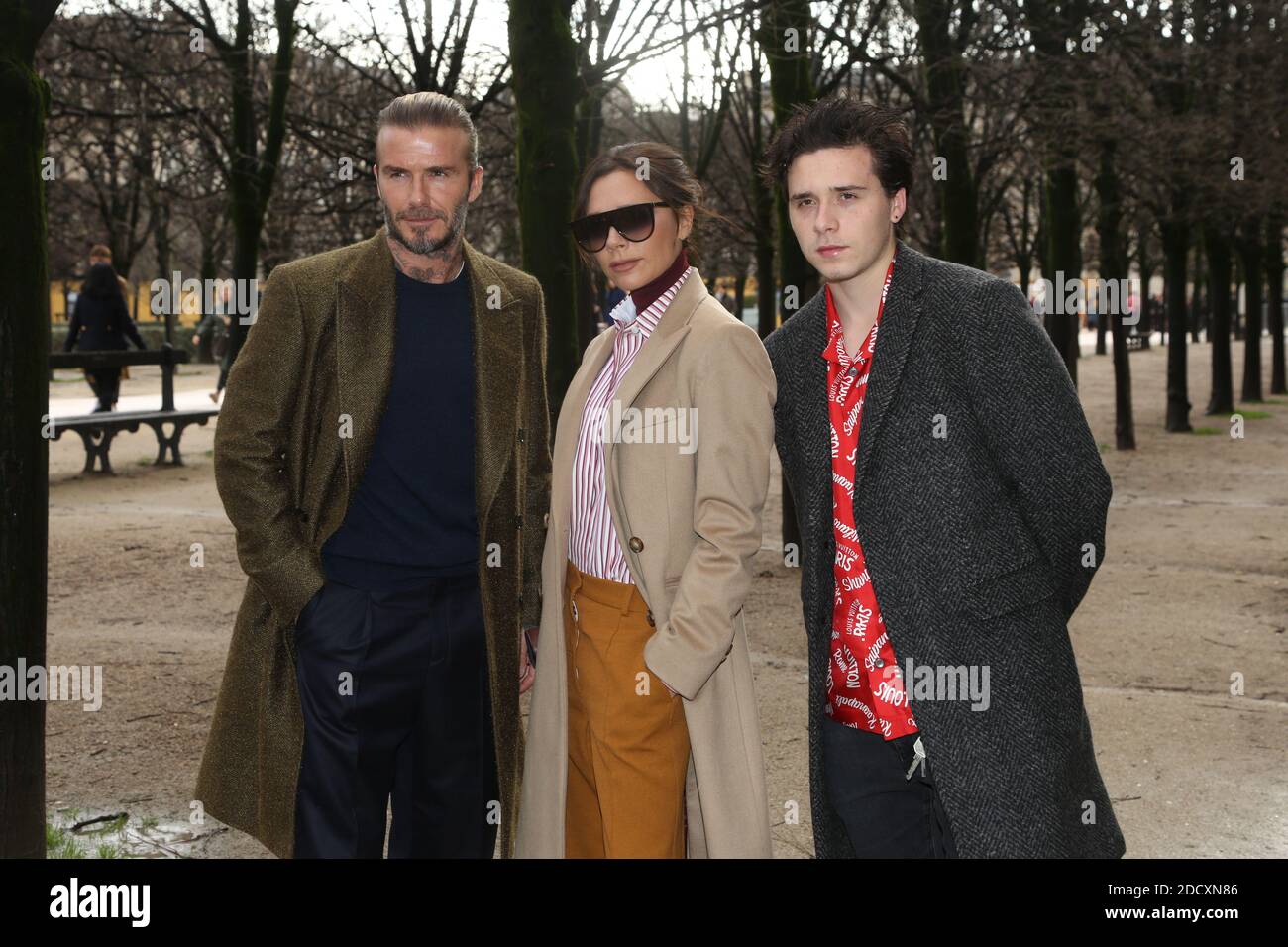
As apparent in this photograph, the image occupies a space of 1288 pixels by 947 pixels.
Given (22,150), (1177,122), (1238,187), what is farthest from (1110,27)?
(22,150)

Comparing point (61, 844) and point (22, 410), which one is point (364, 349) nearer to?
point (22, 410)

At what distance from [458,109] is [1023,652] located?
6.30 feet

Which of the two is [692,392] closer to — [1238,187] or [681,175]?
[681,175]

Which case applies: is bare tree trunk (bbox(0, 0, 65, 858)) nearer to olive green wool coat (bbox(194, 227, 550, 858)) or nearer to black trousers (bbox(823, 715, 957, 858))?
olive green wool coat (bbox(194, 227, 550, 858))

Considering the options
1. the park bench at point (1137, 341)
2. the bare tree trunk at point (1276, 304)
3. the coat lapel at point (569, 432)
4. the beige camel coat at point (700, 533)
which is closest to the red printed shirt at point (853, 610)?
the beige camel coat at point (700, 533)

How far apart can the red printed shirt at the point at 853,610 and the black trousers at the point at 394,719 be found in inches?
39.3

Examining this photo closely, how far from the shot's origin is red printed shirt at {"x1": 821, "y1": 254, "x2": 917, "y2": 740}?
2.89 m

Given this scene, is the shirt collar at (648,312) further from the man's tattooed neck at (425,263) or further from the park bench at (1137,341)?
the park bench at (1137,341)

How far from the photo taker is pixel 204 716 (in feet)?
21.0

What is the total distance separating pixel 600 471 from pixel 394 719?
0.84 m

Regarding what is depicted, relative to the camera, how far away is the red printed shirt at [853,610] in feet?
9.50

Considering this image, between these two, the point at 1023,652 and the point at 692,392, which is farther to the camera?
the point at 692,392

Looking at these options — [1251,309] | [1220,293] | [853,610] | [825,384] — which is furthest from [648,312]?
[1251,309]

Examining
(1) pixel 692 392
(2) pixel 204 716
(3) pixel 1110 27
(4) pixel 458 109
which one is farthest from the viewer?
(3) pixel 1110 27
